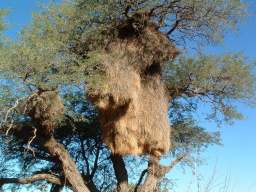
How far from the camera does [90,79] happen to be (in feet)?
53.1

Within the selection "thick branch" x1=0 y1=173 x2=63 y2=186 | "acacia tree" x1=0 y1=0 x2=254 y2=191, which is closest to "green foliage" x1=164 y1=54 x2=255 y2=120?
"acacia tree" x1=0 y1=0 x2=254 y2=191

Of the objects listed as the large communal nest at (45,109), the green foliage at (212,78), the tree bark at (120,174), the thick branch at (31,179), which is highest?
the green foliage at (212,78)

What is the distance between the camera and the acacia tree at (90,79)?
52.3 feet

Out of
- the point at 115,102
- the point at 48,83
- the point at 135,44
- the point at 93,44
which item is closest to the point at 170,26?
the point at 135,44

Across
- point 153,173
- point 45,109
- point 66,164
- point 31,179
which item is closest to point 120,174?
point 153,173

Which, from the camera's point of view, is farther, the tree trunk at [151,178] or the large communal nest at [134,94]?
the tree trunk at [151,178]

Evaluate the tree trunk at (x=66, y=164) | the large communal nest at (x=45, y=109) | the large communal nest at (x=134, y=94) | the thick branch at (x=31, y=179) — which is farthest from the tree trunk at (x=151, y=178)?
the large communal nest at (x=45, y=109)

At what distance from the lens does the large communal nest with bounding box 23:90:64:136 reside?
15945 mm

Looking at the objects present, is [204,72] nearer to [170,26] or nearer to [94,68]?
[170,26]

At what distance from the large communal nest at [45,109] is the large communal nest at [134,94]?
114 centimetres

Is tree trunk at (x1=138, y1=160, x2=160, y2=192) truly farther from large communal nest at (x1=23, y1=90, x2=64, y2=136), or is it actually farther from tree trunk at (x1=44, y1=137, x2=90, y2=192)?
large communal nest at (x1=23, y1=90, x2=64, y2=136)

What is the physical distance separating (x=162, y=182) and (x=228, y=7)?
7.42m

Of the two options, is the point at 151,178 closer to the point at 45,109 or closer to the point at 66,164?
the point at 66,164

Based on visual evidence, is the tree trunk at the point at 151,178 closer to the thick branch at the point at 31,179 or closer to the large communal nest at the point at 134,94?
the large communal nest at the point at 134,94
